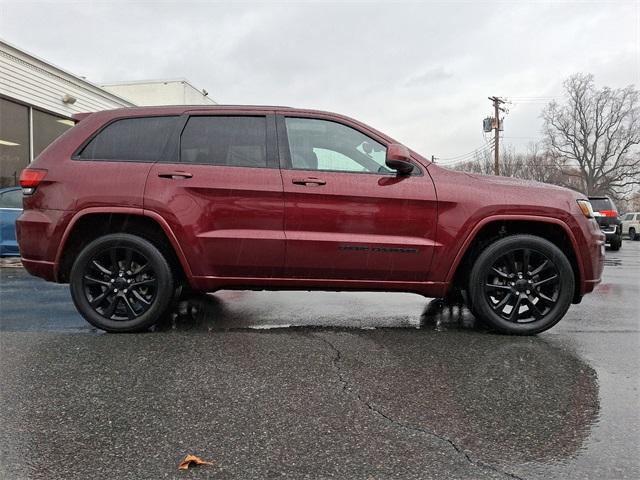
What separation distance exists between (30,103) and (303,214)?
11393 millimetres

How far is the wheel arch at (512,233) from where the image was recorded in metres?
3.82

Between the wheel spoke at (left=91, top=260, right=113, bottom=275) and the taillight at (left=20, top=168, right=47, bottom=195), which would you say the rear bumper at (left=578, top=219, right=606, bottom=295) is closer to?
the wheel spoke at (left=91, top=260, right=113, bottom=275)

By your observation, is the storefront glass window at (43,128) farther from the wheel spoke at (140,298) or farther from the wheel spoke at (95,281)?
the wheel spoke at (140,298)

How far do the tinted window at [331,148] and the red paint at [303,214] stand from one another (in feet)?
0.34

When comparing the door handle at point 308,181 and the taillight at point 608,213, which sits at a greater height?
the door handle at point 308,181

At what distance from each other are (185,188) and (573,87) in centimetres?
5874

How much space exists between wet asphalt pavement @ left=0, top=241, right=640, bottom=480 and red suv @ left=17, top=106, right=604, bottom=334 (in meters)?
0.42

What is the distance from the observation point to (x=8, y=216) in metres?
8.02

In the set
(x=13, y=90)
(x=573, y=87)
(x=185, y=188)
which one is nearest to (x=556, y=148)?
(x=573, y=87)

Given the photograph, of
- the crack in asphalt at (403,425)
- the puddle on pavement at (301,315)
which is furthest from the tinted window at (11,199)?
the crack in asphalt at (403,425)

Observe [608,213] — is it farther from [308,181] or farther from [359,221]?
[308,181]

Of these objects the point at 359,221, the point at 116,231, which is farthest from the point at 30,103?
the point at 359,221

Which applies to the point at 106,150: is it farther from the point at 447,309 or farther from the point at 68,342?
the point at 447,309

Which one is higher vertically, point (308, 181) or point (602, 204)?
point (602, 204)
